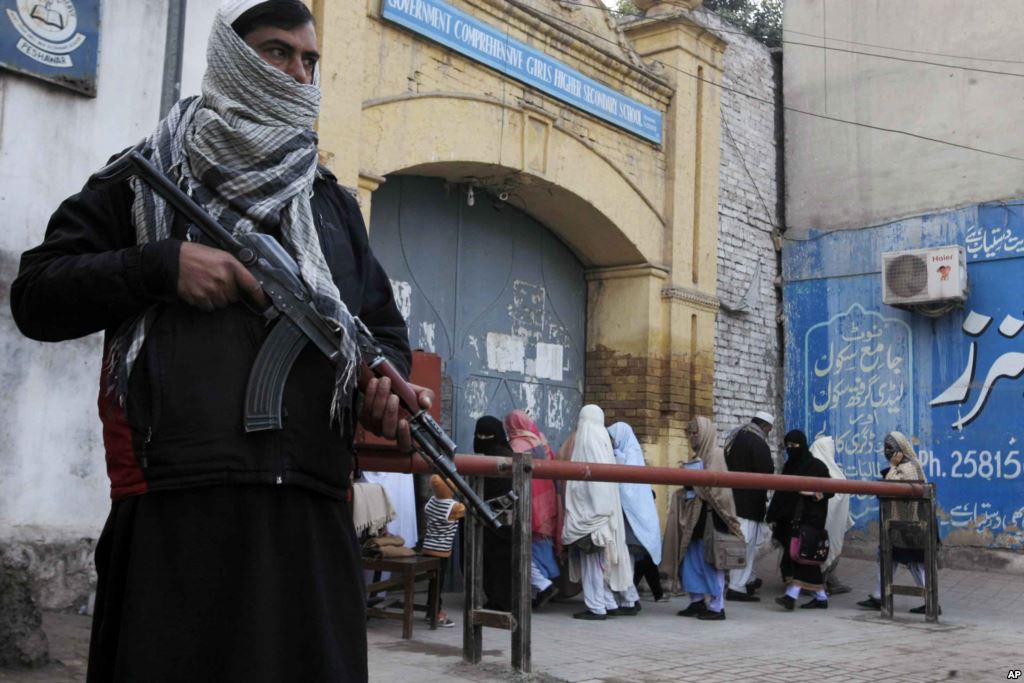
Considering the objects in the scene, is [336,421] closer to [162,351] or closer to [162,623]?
[162,351]

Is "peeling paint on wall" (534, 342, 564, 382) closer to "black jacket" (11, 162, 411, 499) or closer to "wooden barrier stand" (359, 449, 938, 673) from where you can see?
"wooden barrier stand" (359, 449, 938, 673)

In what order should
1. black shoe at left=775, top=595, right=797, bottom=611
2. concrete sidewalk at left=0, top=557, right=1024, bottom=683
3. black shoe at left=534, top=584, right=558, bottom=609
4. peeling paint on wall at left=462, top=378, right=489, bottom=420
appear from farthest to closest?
peeling paint on wall at left=462, top=378, right=489, bottom=420 → black shoe at left=775, top=595, right=797, bottom=611 → black shoe at left=534, top=584, right=558, bottom=609 → concrete sidewalk at left=0, top=557, right=1024, bottom=683

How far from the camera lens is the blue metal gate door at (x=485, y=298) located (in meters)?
9.05

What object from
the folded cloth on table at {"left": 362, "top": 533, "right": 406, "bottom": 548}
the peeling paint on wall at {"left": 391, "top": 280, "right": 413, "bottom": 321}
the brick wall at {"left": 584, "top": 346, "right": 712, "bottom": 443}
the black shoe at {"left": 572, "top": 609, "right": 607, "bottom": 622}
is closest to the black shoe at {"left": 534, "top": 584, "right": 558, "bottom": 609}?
the black shoe at {"left": 572, "top": 609, "right": 607, "bottom": 622}

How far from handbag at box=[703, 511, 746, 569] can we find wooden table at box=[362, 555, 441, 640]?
2.09m

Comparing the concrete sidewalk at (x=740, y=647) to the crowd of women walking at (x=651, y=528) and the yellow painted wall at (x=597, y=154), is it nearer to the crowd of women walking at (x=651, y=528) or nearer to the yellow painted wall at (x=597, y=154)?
the crowd of women walking at (x=651, y=528)

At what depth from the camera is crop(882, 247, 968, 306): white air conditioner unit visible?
1095cm

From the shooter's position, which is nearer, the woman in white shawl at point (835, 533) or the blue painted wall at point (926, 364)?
the woman in white shawl at point (835, 533)

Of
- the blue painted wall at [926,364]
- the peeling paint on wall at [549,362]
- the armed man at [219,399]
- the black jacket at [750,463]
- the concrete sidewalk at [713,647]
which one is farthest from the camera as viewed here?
the blue painted wall at [926,364]

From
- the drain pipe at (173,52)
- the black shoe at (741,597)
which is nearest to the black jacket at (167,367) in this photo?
the drain pipe at (173,52)

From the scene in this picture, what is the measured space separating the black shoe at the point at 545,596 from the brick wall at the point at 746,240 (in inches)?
151

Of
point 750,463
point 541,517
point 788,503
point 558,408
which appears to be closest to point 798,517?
point 788,503

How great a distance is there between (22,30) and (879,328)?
8998 mm

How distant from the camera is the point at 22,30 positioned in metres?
5.59
